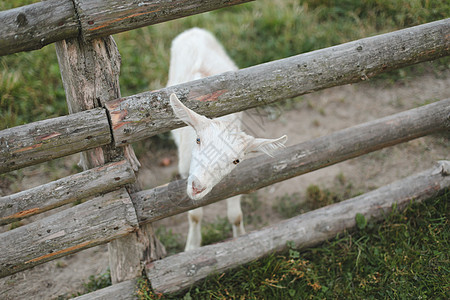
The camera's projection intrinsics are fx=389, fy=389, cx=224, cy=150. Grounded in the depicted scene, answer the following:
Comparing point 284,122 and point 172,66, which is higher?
point 172,66

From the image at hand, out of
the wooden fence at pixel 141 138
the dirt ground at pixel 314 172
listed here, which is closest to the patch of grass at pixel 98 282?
the dirt ground at pixel 314 172

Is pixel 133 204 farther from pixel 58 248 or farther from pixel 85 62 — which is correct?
pixel 85 62

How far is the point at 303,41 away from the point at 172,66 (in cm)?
254

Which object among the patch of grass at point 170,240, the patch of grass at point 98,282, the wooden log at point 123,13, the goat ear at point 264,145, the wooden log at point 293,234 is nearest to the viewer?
the wooden log at point 123,13

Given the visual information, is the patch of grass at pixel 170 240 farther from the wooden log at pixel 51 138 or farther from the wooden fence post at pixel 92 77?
the wooden log at pixel 51 138

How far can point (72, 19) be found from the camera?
93.1 inches

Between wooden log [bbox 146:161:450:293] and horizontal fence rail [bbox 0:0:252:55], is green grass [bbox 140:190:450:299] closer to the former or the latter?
wooden log [bbox 146:161:450:293]

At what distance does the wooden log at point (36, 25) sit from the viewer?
2236 mm

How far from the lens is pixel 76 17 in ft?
7.79

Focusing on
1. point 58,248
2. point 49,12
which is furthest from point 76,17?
point 58,248

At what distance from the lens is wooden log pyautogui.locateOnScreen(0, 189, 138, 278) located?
2732mm

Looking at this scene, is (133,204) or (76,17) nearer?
(76,17)

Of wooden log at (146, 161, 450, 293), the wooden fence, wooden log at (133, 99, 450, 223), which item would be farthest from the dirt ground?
wooden log at (146, 161, 450, 293)

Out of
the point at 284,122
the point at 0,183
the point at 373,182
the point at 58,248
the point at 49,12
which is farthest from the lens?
the point at 284,122
